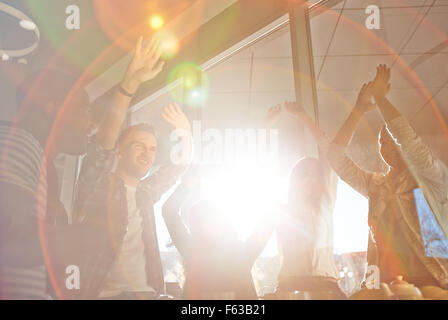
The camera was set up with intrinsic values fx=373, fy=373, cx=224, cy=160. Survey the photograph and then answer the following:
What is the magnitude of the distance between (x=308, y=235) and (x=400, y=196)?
1.16 feet

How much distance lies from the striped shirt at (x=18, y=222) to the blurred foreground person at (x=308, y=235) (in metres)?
0.78

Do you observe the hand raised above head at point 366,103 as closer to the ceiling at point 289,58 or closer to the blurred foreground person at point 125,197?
the ceiling at point 289,58

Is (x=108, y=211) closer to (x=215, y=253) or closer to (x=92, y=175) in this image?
(x=92, y=175)

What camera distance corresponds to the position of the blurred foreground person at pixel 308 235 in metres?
1.26

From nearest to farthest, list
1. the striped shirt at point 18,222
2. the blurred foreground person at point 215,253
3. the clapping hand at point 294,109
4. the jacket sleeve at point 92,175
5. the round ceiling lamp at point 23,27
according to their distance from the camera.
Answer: the striped shirt at point 18,222 → the blurred foreground person at point 215,253 → the jacket sleeve at point 92,175 → the clapping hand at point 294,109 → the round ceiling lamp at point 23,27

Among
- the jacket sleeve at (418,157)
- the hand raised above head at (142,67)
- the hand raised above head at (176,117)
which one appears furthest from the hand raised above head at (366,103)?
the hand raised above head at (142,67)

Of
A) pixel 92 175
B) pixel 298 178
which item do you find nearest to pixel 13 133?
pixel 92 175

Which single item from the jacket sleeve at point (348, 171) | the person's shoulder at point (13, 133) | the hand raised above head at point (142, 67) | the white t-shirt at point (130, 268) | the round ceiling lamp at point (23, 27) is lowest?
the white t-shirt at point (130, 268)

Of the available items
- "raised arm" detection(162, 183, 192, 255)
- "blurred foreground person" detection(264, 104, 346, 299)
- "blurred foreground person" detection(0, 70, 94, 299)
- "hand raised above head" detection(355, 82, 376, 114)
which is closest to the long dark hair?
"blurred foreground person" detection(264, 104, 346, 299)

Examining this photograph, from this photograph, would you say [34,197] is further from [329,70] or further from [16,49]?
[329,70]

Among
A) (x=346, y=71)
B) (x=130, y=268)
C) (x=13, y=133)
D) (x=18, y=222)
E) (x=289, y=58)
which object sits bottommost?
(x=130, y=268)

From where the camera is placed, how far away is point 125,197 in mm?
1396

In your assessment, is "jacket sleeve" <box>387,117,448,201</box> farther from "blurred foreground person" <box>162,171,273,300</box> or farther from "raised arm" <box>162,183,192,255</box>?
"raised arm" <box>162,183,192,255</box>

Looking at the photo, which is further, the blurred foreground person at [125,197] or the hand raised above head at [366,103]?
the hand raised above head at [366,103]
